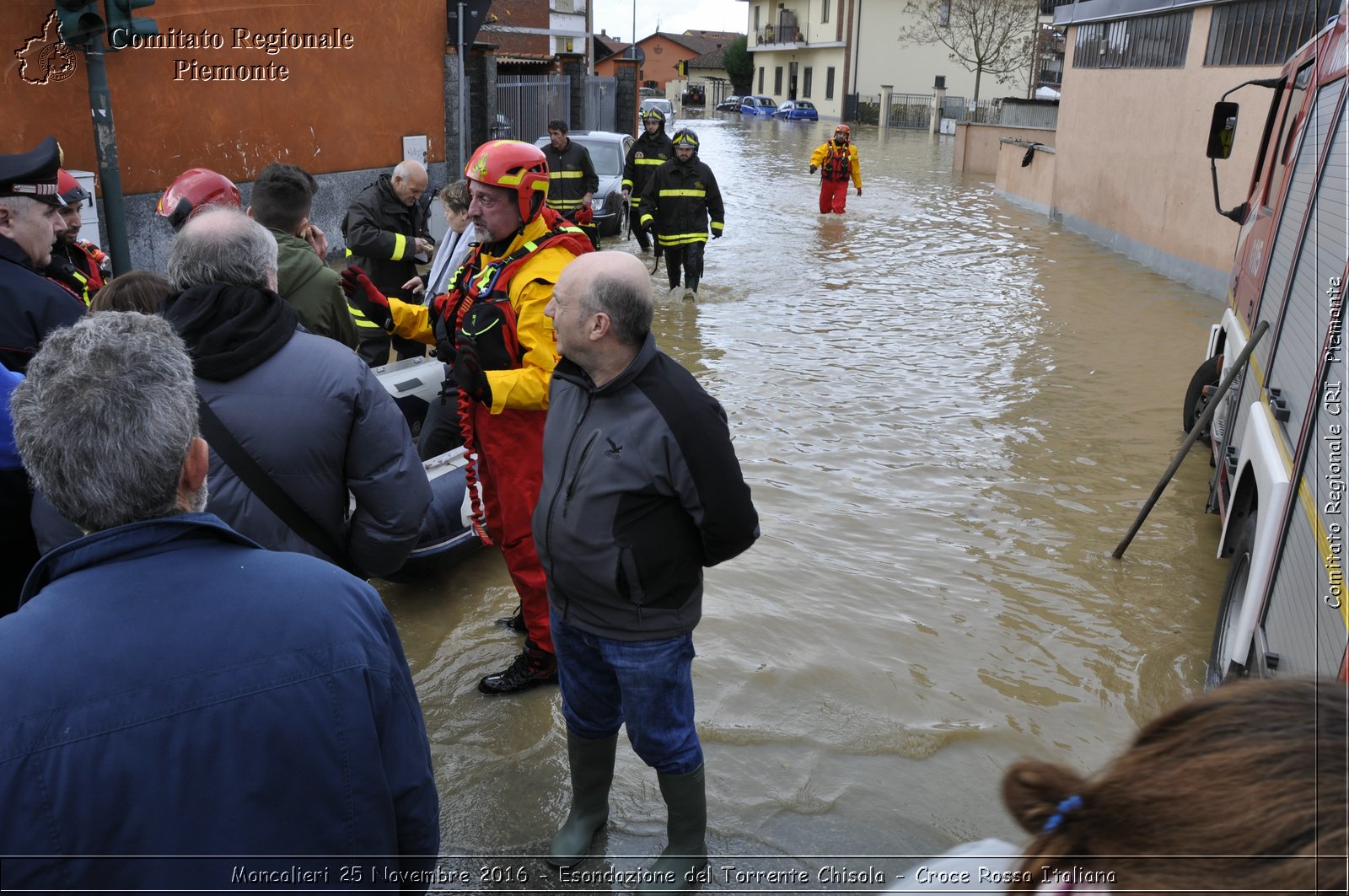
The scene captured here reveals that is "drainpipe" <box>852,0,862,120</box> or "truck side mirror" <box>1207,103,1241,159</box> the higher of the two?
"drainpipe" <box>852,0,862,120</box>

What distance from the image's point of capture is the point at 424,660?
14.9 feet

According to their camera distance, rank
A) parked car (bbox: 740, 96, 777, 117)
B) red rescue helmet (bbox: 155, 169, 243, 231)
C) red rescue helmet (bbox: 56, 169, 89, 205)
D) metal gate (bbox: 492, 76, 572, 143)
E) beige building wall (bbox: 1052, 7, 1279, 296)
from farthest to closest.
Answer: parked car (bbox: 740, 96, 777, 117)
metal gate (bbox: 492, 76, 572, 143)
beige building wall (bbox: 1052, 7, 1279, 296)
red rescue helmet (bbox: 56, 169, 89, 205)
red rescue helmet (bbox: 155, 169, 243, 231)

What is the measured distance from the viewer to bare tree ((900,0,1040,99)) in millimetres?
48469

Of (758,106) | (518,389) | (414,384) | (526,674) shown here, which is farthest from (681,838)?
(758,106)

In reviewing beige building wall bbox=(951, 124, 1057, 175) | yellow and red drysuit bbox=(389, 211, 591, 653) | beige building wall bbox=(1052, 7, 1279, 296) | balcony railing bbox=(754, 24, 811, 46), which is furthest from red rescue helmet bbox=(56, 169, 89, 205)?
balcony railing bbox=(754, 24, 811, 46)

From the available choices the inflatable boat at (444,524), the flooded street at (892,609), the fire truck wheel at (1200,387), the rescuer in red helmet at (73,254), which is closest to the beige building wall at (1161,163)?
the flooded street at (892,609)

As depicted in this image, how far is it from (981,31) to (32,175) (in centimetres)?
5107

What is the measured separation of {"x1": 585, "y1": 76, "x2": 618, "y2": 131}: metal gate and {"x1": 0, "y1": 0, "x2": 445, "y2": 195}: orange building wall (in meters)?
10.8

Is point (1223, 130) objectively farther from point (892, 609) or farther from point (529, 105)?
point (529, 105)

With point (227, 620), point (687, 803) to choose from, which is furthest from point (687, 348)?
point (227, 620)

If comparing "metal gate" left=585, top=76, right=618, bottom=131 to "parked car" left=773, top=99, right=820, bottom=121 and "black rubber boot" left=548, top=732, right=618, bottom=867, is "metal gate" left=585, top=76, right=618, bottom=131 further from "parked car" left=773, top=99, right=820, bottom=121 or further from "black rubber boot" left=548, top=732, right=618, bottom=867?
"parked car" left=773, top=99, right=820, bottom=121

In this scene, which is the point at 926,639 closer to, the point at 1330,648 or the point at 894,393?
the point at 1330,648

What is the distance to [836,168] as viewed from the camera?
59.9 feet

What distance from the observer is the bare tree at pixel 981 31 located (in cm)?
4847
